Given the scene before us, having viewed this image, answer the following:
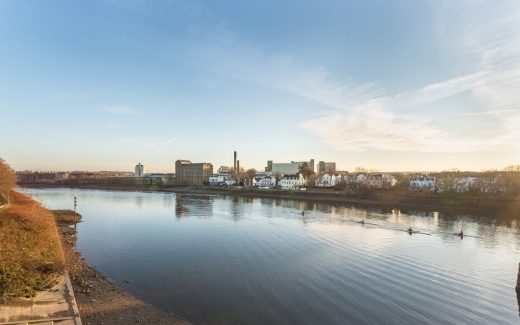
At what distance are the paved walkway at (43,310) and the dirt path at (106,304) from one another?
0.95m

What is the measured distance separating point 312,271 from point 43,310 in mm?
18926

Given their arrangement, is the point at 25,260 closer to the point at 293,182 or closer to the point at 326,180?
the point at 293,182

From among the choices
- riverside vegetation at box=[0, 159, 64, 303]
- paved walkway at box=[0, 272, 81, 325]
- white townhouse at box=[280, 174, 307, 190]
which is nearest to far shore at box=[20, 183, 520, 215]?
white townhouse at box=[280, 174, 307, 190]

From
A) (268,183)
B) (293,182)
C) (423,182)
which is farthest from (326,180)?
(423,182)

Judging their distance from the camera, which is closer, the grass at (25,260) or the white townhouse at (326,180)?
the grass at (25,260)

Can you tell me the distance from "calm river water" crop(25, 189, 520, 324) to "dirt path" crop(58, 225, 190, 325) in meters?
1.04

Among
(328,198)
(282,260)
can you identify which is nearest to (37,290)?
(282,260)

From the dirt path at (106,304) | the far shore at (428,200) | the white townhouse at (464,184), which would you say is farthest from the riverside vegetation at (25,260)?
the white townhouse at (464,184)

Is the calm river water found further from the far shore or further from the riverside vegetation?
the far shore

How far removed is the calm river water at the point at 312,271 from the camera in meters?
19.0

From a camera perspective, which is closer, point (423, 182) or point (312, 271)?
point (312, 271)

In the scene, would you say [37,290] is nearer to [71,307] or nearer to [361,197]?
[71,307]

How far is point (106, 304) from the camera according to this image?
18.1 m

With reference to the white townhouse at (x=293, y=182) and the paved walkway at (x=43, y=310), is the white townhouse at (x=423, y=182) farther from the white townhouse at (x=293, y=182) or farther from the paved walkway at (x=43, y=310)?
the paved walkway at (x=43, y=310)
